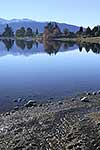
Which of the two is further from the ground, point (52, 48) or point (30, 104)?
point (30, 104)

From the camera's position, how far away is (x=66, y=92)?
1385 inches

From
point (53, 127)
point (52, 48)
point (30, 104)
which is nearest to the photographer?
point (53, 127)

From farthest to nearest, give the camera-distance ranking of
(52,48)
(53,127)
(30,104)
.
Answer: (52,48) < (30,104) < (53,127)

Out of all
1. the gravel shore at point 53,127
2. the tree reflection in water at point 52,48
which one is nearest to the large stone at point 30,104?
the gravel shore at point 53,127

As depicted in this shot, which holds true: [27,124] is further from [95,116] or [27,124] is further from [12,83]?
[12,83]

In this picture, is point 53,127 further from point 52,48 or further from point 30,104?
point 52,48

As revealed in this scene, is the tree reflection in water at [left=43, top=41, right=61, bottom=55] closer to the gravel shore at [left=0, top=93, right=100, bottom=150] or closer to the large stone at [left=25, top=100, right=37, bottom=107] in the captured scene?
the large stone at [left=25, top=100, right=37, bottom=107]

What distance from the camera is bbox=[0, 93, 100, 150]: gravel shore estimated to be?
17344 mm

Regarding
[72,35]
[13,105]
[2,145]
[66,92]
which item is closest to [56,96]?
[66,92]

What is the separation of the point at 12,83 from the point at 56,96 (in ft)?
28.7

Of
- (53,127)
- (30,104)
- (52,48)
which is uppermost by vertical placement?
(53,127)

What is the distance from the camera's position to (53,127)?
20.4 meters

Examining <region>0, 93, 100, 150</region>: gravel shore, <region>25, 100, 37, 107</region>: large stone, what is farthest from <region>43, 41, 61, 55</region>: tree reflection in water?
<region>0, 93, 100, 150</region>: gravel shore

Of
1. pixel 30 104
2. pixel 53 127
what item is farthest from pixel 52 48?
pixel 53 127
